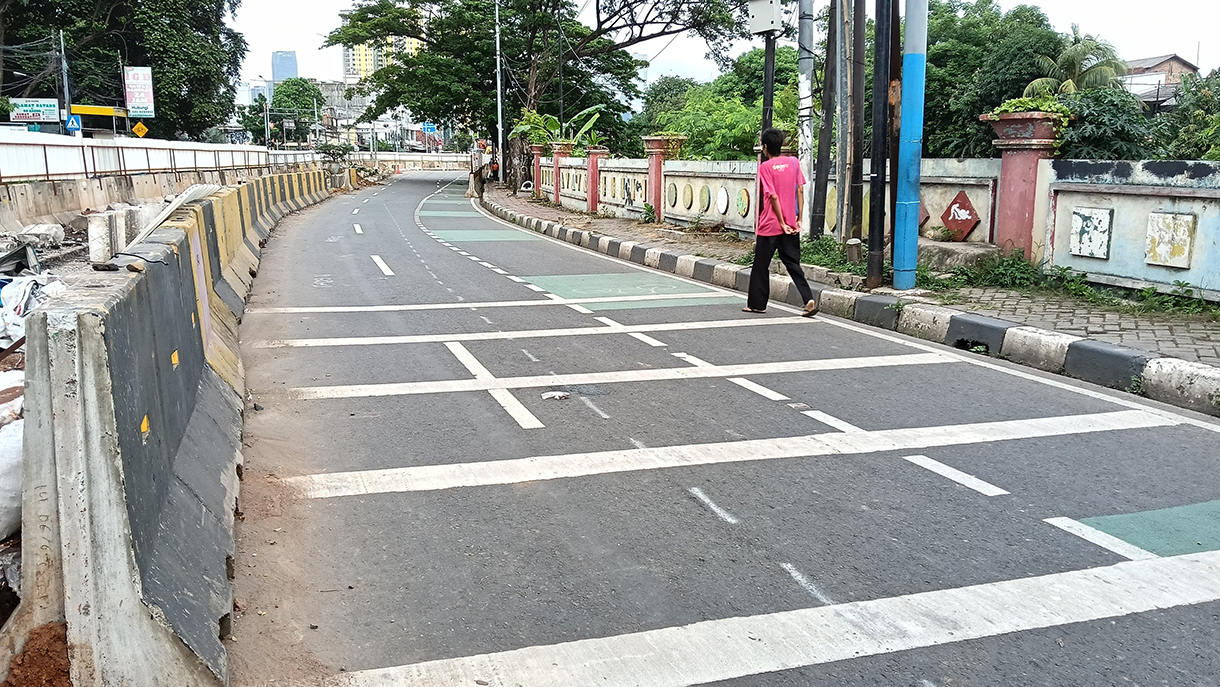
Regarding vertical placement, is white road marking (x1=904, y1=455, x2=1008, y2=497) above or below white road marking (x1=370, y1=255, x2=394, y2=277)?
below

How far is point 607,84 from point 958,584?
1691 inches

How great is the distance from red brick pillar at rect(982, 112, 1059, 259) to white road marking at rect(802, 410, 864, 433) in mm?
5177

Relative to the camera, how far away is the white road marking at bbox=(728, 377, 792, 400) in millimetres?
6030

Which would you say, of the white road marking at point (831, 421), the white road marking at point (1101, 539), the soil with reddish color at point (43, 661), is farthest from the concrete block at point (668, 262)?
the soil with reddish color at point (43, 661)

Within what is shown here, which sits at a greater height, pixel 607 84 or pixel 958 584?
pixel 607 84

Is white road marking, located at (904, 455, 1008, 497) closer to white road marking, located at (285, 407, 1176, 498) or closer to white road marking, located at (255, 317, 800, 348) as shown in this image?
white road marking, located at (285, 407, 1176, 498)

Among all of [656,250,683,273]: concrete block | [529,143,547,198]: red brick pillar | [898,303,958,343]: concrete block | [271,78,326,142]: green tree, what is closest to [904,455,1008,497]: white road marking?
[898,303,958,343]: concrete block

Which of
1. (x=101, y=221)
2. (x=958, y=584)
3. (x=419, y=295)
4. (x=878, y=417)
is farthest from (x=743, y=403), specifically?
(x=419, y=295)

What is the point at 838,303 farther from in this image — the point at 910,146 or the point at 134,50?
the point at 134,50

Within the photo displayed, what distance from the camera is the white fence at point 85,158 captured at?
18.2 meters

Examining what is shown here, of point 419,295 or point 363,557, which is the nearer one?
point 363,557

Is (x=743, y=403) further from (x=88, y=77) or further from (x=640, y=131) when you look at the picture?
(x=88, y=77)

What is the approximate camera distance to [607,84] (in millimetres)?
44375

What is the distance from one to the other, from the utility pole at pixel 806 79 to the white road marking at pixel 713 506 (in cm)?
749
